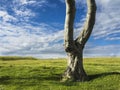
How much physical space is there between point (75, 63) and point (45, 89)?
5.65 meters

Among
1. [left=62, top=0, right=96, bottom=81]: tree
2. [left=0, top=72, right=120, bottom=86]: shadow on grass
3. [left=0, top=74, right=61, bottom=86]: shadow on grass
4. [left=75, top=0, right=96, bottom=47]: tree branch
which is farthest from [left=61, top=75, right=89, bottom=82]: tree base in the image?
[left=75, top=0, right=96, bottom=47]: tree branch

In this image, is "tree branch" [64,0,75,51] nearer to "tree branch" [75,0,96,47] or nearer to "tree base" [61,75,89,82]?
"tree branch" [75,0,96,47]

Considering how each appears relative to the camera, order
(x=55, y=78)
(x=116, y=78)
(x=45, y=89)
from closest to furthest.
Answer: (x=45, y=89) < (x=116, y=78) < (x=55, y=78)

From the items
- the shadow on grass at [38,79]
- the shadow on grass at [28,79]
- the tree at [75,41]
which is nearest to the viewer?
the shadow on grass at [38,79]

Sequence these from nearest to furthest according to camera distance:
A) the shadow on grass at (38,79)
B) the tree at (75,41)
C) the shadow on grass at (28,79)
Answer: the shadow on grass at (38,79) → the shadow on grass at (28,79) → the tree at (75,41)

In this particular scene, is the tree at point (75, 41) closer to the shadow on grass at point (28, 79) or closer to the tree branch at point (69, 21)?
the tree branch at point (69, 21)

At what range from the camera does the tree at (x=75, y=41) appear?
33.5 m

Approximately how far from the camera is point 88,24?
112 feet

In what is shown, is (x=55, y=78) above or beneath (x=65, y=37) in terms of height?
beneath

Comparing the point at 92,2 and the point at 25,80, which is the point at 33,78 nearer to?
the point at 25,80

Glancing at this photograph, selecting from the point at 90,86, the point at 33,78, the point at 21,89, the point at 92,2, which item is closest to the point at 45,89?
the point at 21,89

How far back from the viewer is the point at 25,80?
34.5 metres

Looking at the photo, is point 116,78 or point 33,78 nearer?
point 116,78

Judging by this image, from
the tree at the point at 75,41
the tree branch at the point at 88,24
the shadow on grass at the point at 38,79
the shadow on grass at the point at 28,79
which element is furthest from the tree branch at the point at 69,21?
the shadow on grass at the point at 28,79
